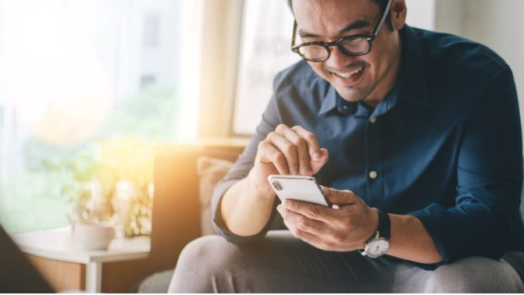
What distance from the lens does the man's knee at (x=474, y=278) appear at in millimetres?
1076

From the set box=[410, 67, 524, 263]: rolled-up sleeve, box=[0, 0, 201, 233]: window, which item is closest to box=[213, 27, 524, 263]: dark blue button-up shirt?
box=[410, 67, 524, 263]: rolled-up sleeve

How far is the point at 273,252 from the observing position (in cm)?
132

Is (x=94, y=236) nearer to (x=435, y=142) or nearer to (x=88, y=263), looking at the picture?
(x=88, y=263)

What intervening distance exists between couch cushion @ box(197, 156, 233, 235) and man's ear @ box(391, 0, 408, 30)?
33.1 inches

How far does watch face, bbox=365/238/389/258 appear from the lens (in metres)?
1.13

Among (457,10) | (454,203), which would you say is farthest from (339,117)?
(457,10)

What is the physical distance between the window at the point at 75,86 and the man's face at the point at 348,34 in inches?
41.6

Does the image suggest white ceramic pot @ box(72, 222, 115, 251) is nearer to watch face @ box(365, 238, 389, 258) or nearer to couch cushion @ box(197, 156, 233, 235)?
couch cushion @ box(197, 156, 233, 235)

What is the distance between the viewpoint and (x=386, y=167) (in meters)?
1.35

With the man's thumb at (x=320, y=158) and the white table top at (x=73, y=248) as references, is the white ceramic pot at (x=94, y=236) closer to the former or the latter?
the white table top at (x=73, y=248)

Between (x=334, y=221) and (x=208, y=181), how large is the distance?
101cm

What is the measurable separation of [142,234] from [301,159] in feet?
3.59

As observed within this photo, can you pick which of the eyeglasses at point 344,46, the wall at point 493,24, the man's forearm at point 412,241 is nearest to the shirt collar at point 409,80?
the eyeglasses at point 344,46

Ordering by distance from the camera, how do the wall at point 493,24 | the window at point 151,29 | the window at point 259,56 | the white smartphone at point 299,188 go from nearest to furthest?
the white smartphone at point 299,188 < the wall at point 493,24 < the window at point 151,29 < the window at point 259,56
